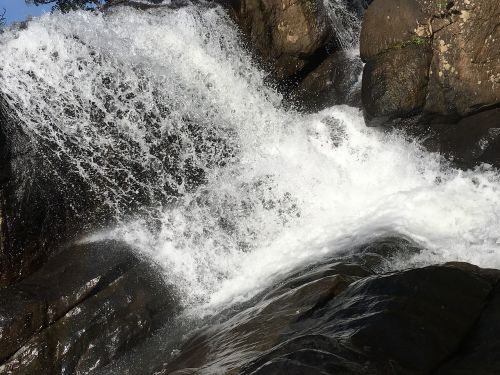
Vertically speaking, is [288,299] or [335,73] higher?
[335,73]

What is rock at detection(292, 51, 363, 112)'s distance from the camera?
9.63 meters

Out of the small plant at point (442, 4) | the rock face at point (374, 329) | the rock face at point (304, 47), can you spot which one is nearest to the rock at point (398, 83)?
the small plant at point (442, 4)

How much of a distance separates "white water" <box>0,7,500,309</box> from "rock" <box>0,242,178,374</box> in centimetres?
58

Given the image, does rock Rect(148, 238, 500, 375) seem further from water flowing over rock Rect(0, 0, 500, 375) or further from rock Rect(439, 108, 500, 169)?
rock Rect(439, 108, 500, 169)

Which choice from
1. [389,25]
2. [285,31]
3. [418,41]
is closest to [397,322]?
[418,41]

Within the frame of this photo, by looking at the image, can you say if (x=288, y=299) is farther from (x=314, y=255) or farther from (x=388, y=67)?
(x=388, y=67)

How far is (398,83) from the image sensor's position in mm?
7586

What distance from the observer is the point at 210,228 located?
7730mm

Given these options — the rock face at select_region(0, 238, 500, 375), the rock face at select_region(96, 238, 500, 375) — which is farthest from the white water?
the rock face at select_region(96, 238, 500, 375)

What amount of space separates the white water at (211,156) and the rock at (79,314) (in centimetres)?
58

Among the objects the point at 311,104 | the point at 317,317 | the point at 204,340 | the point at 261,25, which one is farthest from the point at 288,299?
the point at 261,25

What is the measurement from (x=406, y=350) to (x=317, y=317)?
94cm

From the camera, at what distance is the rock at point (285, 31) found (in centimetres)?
955

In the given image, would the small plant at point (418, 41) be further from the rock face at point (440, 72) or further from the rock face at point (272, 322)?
the rock face at point (272, 322)
